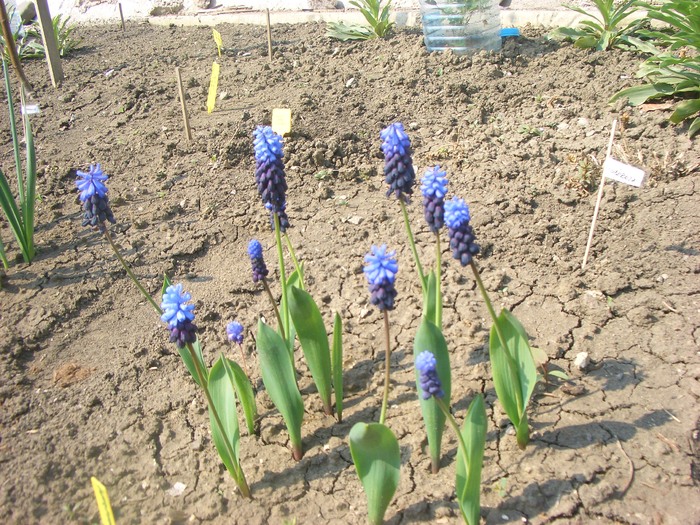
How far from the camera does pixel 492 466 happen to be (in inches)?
109

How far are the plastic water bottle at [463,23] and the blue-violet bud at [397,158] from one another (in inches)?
159

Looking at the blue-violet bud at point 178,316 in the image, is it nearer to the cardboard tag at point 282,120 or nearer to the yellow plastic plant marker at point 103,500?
the yellow plastic plant marker at point 103,500

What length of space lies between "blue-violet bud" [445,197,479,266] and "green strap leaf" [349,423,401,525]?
26.1 inches

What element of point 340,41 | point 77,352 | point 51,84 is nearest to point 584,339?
point 77,352

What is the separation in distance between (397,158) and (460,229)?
17.2 inches

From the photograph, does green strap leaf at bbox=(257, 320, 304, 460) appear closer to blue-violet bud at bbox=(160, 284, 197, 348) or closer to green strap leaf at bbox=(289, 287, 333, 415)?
→ green strap leaf at bbox=(289, 287, 333, 415)

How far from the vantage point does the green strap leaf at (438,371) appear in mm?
2438

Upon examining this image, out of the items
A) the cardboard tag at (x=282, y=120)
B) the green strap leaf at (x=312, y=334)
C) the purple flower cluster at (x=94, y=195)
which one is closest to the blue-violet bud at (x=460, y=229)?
the green strap leaf at (x=312, y=334)

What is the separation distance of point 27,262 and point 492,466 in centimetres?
322

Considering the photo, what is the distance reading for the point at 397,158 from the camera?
8.29ft

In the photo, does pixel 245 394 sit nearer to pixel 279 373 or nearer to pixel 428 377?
pixel 279 373

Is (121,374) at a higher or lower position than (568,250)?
lower

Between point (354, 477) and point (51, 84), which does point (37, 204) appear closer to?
point (51, 84)

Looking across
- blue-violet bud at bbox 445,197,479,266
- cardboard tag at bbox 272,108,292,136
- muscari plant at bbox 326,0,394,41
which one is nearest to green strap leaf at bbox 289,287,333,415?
blue-violet bud at bbox 445,197,479,266
